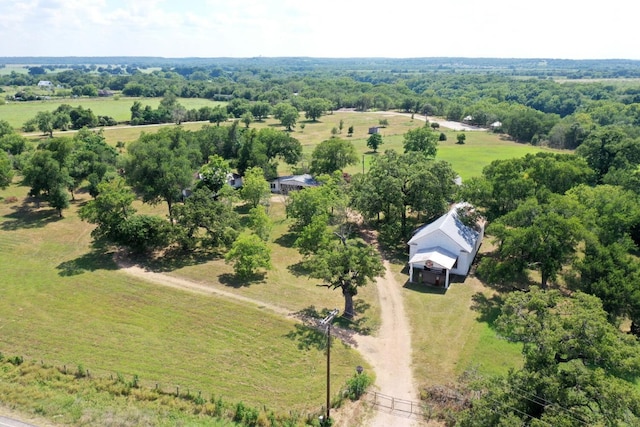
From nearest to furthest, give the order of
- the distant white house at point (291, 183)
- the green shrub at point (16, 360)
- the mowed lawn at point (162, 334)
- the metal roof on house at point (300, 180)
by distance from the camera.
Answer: the mowed lawn at point (162, 334) < the green shrub at point (16, 360) < the metal roof on house at point (300, 180) < the distant white house at point (291, 183)

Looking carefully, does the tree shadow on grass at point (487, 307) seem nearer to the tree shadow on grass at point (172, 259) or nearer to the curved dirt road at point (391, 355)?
the curved dirt road at point (391, 355)

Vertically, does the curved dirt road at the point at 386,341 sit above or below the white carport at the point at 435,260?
below

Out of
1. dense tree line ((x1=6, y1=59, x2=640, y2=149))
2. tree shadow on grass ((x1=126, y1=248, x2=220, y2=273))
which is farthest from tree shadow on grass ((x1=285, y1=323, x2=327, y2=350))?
dense tree line ((x1=6, y1=59, x2=640, y2=149))

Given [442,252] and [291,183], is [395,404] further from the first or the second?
[291,183]

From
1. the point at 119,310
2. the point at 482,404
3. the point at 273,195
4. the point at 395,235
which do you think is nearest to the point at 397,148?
the point at 273,195

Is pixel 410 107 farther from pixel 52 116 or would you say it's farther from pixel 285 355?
pixel 285 355

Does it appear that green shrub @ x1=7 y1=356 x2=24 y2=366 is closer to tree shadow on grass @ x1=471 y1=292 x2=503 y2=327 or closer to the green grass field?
tree shadow on grass @ x1=471 y1=292 x2=503 y2=327

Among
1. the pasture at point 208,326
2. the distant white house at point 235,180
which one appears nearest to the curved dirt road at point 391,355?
the pasture at point 208,326
